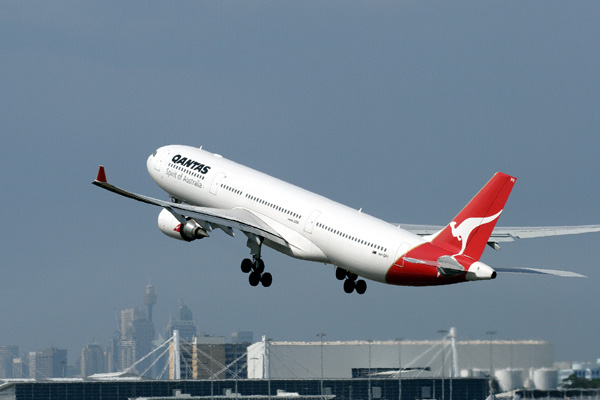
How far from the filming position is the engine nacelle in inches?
3009

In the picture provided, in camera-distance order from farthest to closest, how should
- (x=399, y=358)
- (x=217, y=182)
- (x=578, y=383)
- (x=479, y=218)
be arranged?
(x=399, y=358) → (x=217, y=182) → (x=578, y=383) → (x=479, y=218)

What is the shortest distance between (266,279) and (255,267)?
1.01m

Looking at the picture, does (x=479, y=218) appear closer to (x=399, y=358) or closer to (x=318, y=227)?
(x=318, y=227)

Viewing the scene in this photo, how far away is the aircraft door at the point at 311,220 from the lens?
71.6 meters

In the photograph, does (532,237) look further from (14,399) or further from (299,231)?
(14,399)

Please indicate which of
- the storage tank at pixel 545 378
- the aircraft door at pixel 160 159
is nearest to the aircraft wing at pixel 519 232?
the storage tank at pixel 545 378

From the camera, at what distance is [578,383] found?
2881 inches

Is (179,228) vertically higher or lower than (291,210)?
lower

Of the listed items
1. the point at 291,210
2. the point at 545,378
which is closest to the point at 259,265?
the point at 291,210

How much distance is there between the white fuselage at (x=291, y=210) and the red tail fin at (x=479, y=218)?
2170mm

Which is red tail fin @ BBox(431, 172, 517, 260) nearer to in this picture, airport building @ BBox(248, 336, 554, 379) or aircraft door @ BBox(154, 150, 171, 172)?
airport building @ BBox(248, 336, 554, 379)

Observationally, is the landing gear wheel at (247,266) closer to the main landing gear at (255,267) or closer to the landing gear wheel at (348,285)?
the main landing gear at (255,267)

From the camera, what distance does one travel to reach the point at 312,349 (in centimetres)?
19038

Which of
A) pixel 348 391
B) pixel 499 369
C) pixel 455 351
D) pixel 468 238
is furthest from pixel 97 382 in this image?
pixel 468 238
